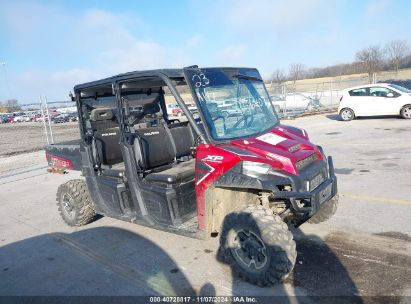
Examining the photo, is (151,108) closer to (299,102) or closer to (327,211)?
(327,211)

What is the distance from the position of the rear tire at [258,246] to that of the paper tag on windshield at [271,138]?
721mm

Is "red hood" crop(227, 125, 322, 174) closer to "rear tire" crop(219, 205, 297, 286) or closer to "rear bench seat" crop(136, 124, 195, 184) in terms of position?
"rear tire" crop(219, 205, 297, 286)

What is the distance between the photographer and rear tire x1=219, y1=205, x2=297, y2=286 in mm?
3338

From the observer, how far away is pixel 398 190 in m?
6.13

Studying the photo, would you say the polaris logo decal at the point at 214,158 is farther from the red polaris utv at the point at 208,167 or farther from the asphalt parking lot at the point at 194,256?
the asphalt parking lot at the point at 194,256

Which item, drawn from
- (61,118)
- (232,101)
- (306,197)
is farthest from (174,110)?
(61,118)

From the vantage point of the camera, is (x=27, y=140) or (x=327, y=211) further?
(x=27, y=140)

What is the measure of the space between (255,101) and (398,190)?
10.9 feet

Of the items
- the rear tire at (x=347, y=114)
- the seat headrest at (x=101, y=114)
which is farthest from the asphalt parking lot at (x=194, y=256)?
the rear tire at (x=347, y=114)

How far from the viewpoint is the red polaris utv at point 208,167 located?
351 centimetres

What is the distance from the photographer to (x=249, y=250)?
363cm

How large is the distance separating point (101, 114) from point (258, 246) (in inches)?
117

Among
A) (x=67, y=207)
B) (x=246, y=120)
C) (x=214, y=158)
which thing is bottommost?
(x=67, y=207)

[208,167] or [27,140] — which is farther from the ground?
[208,167]
